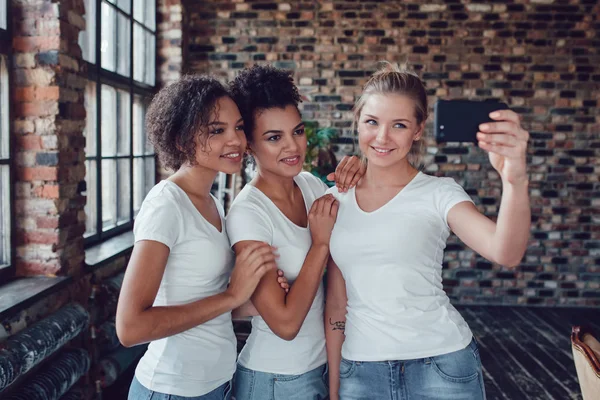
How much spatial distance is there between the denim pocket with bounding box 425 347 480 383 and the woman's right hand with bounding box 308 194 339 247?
0.41 m

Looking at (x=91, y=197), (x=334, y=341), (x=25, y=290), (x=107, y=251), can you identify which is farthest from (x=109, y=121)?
(x=334, y=341)

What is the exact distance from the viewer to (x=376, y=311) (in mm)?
1340

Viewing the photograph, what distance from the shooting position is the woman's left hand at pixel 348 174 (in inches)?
60.0

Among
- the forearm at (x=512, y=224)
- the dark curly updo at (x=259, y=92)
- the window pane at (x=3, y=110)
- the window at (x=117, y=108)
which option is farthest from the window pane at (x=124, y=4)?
the forearm at (x=512, y=224)

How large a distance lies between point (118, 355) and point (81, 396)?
347 mm

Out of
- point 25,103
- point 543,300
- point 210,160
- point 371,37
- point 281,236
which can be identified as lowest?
point 543,300

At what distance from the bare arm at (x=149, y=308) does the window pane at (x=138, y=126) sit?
9.02 ft

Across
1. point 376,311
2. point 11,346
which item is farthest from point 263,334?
point 11,346

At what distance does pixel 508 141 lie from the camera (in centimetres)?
105

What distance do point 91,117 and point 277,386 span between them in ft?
7.16

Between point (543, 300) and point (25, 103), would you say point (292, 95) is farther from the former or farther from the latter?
point (543, 300)

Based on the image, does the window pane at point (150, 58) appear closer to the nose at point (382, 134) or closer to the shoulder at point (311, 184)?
the shoulder at point (311, 184)

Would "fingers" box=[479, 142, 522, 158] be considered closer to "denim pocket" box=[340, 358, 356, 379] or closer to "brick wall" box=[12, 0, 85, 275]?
"denim pocket" box=[340, 358, 356, 379]

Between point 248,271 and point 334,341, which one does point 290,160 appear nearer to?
point 248,271
